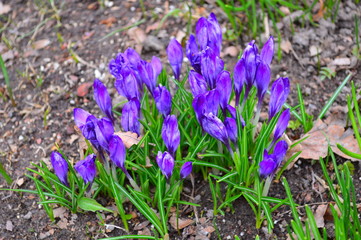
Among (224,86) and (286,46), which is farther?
(286,46)

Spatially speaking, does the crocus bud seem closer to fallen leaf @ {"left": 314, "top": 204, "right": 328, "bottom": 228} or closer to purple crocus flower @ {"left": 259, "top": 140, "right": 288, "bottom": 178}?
purple crocus flower @ {"left": 259, "top": 140, "right": 288, "bottom": 178}

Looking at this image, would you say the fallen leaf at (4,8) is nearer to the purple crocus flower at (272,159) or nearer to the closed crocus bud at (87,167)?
the closed crocus bud at (87,167)

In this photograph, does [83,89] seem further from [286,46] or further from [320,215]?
[320,215]

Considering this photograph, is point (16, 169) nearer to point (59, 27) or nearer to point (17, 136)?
point (17, 136)

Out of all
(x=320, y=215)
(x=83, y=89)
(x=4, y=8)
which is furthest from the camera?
(x=4, y=8)

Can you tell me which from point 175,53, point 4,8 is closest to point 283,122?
point 175,53

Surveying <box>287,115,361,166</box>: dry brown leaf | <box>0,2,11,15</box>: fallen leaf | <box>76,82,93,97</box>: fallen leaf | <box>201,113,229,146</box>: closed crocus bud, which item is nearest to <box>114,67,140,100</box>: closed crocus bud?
<box>201,113,229,146</box>: closed crocus bud
